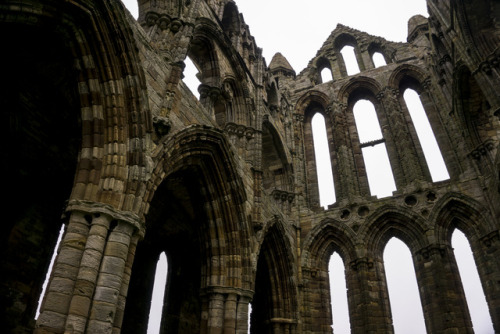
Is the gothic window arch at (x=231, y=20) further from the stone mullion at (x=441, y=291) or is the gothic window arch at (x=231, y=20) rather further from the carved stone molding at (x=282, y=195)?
the stone mullion at (x=441, y=291)

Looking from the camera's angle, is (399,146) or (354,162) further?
(354,162)

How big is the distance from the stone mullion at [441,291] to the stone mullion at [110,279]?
8214 millimetres

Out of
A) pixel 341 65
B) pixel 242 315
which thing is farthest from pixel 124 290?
pixel 341 65

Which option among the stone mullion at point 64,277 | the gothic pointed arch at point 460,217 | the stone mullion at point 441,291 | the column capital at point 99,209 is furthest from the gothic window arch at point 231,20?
the stone mullion at point 64,277

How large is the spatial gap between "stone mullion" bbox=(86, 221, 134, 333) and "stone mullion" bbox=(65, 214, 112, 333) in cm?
7

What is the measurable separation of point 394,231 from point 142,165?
28.4ft

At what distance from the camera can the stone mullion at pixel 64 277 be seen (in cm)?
419

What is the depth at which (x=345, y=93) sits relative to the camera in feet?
51.1

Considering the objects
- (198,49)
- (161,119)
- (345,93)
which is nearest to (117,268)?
(161,119)

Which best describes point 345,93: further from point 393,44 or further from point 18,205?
point 18,205

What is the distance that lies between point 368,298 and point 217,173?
551 cm

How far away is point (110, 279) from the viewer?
4.69 meters

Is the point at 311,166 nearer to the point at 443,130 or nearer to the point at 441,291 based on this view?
the point at 443,130

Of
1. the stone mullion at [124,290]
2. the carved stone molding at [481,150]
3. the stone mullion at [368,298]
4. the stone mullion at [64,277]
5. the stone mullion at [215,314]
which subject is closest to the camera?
the stone mullion at [64,277]
